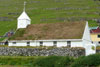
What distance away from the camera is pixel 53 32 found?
48031mm

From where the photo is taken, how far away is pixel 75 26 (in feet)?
159

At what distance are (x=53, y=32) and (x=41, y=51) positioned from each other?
7395mm

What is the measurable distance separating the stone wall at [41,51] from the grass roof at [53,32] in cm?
458

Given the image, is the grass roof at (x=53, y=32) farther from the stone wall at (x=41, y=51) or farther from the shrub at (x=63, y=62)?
the shrub at (x=63, y=62)

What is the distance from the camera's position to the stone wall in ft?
132

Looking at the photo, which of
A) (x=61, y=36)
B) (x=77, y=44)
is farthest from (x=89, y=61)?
(x=61, y=36)

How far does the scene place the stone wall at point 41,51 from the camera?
40281mm

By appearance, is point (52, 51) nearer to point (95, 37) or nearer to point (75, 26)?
point (75, 26)

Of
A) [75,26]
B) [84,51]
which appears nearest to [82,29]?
[75,26]

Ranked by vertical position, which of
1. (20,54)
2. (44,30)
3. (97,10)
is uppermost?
(97,10)

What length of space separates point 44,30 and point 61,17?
190 feet

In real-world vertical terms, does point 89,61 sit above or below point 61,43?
below

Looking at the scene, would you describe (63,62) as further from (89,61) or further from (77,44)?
(77,44)

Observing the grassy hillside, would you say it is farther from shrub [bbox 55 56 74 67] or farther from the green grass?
shrub [bbox 55 56 74 67]
